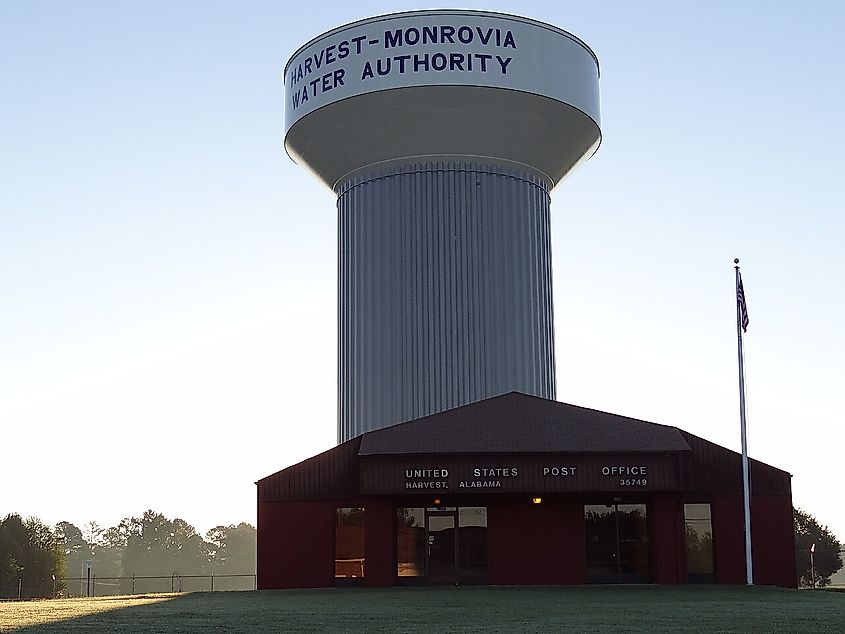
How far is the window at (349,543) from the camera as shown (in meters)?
33.8

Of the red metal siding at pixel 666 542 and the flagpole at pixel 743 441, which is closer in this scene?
the flagpole at pixel 743 441

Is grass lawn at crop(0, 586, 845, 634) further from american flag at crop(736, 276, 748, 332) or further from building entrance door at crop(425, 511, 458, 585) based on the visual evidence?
american flag at crop(736, 276, 748, 332)

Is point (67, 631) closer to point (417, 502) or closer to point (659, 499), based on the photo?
point (417, 502)

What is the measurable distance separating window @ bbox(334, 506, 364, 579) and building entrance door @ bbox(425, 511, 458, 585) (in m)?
1.85

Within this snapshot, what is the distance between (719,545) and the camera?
34.2m

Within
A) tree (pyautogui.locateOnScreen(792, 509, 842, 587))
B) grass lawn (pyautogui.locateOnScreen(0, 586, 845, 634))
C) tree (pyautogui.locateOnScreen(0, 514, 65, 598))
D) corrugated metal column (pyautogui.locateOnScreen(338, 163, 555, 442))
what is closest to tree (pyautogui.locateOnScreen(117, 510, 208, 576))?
tree (pyautogui.locateOnScreen(0, 514, 65, 598))

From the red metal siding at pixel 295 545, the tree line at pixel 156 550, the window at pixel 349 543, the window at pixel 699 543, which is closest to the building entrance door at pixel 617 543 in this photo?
the window at pixel 699 543

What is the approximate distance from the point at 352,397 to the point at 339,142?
867 centimetres

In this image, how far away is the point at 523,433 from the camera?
3341cm

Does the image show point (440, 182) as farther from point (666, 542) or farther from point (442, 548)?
point (666, 542)

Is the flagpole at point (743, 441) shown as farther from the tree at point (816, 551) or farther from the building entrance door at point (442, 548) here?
the tree at point (816, 551)

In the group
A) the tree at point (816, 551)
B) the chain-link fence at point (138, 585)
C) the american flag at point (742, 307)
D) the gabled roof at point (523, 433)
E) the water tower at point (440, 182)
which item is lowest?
the chain-link fence at point (138, 585)

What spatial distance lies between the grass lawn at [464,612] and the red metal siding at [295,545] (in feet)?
14.2

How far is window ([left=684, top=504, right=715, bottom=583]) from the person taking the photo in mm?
34062
